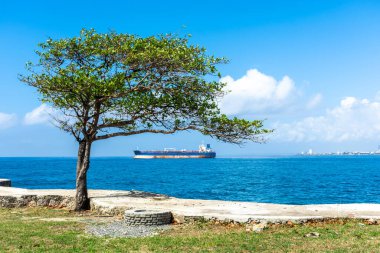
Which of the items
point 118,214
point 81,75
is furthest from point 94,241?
point 81,75

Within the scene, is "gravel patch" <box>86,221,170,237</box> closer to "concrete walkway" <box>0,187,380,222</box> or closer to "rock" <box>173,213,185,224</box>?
"rock" <box>173,213,185,224</box>

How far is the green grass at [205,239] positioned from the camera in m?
14.0

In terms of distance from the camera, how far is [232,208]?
69.0ft

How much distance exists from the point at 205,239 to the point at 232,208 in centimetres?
589

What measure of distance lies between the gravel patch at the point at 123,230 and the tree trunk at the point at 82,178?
6086 mm

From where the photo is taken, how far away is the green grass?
1397cm

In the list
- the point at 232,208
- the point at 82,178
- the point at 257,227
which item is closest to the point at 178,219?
the point at 232,208

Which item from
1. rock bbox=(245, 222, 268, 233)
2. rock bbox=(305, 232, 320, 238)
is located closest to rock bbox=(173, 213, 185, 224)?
rock bbox=(245, 222, 268, 233)

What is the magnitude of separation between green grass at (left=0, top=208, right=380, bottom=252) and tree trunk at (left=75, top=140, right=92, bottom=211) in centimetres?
552

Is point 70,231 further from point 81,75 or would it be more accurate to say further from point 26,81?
point 26,81

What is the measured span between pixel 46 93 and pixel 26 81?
47.0 inches

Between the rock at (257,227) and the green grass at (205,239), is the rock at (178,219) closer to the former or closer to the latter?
the green grass at (205,239)

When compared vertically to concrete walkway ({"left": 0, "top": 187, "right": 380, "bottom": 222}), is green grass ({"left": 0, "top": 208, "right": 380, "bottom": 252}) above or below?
below

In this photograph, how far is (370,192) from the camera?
61.1 m
